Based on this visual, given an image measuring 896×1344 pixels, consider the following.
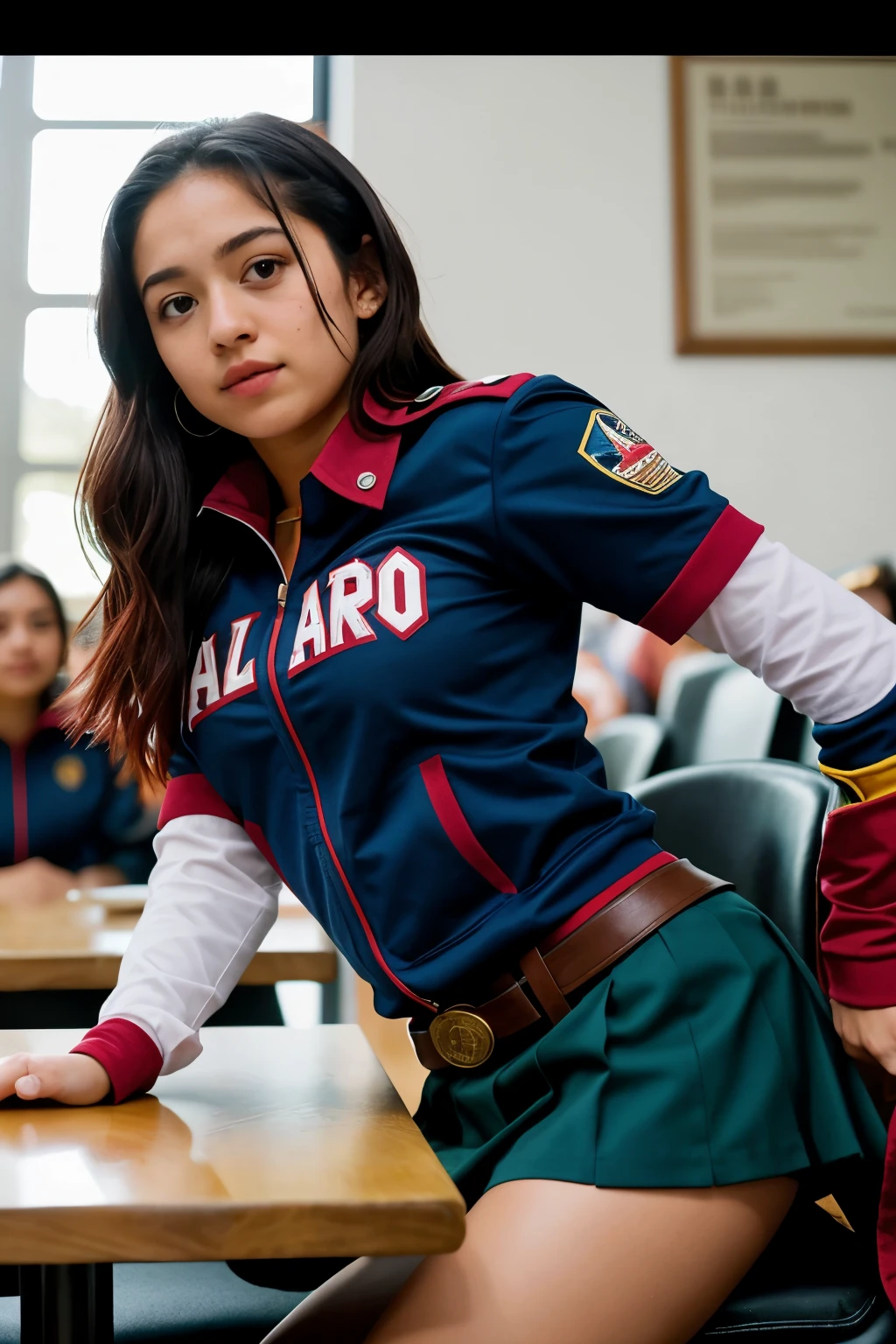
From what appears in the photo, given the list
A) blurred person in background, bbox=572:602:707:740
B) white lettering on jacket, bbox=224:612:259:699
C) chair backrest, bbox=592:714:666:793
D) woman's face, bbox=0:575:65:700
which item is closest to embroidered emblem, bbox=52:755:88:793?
woman's face, bbox=0:575:65:700

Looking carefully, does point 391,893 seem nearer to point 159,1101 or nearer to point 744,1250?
point 159,1101

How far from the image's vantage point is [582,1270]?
69 cm

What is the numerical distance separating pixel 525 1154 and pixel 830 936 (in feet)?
0.78

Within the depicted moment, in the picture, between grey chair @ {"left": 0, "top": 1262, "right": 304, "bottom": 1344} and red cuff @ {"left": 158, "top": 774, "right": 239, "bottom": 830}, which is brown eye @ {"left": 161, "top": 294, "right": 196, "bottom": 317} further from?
grey chair @ {"left": 0, "top": 1262, "right": 304, "bottom": 1344}

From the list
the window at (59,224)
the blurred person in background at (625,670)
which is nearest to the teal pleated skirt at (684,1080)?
the blurred person in background at (625,670)

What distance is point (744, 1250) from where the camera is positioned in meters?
0.73

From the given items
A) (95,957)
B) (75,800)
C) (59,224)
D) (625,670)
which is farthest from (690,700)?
(59,224)

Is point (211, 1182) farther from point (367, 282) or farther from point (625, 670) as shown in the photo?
point (625, 670)

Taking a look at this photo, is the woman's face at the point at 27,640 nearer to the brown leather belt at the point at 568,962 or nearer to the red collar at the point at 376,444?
the red collar at the point at 376,444

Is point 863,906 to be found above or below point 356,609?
below

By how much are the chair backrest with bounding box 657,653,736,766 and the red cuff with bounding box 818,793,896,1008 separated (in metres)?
1.80

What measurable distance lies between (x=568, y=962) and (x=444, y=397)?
42 cm

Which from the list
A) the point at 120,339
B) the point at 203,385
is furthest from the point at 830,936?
the point at 120,339

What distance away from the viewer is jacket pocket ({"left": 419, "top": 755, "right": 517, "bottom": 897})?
81cm
